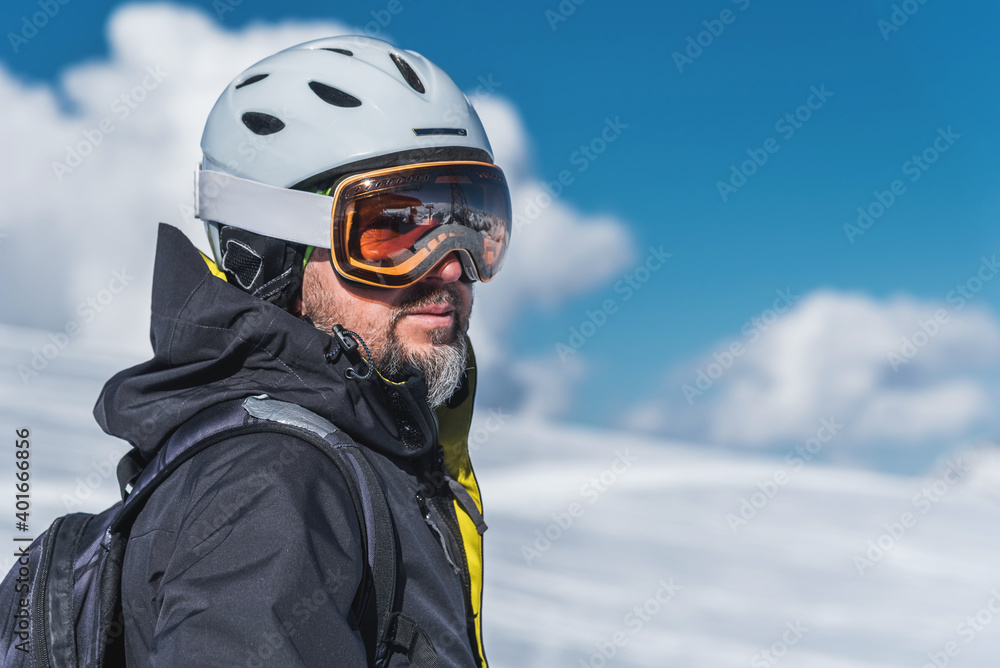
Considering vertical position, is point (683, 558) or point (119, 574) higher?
point (119, 574)

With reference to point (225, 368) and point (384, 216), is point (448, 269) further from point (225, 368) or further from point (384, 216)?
point (225, 368)

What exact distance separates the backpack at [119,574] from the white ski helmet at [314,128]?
648 millimetres

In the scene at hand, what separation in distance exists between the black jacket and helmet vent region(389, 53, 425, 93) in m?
0.74

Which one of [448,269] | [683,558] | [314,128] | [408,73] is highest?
[408,73]

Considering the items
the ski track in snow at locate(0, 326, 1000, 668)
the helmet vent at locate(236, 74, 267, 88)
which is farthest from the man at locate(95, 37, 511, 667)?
the ski track in snow at locate(0, 326, 1000, 668)

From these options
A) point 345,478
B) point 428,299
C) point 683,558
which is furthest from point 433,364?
point 683,558

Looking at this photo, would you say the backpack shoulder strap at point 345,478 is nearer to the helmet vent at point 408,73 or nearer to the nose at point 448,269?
the nose at point 448,269

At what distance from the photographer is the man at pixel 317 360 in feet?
4.02

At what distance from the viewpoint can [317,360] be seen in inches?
Answer: 66.2

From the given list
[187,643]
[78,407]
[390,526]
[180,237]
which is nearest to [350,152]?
[180,237]

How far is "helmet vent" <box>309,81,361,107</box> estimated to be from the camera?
80.1 inches

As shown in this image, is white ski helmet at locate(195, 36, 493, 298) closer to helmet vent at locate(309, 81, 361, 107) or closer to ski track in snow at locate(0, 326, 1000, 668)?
helmet vent at locate(309, 81, 361, 107)

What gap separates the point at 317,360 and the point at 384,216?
1.53ft

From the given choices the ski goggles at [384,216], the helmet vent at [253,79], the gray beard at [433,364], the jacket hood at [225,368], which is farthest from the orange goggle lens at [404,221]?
the helmet vent at [253,79]
